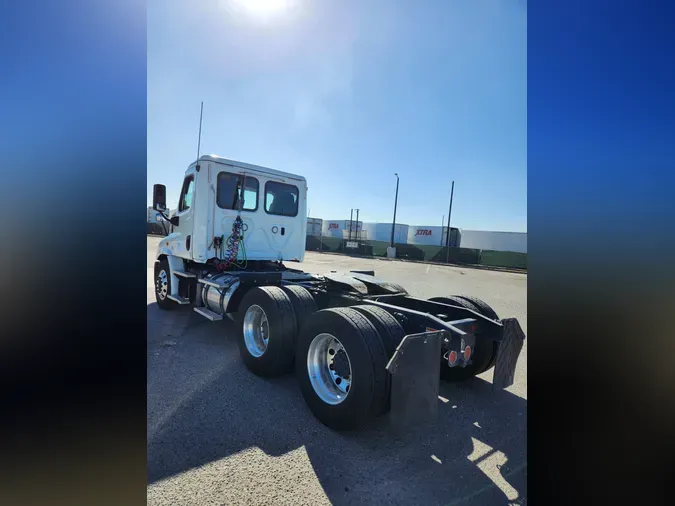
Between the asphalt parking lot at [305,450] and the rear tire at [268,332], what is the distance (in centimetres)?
20

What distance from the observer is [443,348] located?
125 inches

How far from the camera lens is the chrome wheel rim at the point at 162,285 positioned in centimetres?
739

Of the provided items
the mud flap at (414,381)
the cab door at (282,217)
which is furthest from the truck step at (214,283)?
the mud flap at (414,381)

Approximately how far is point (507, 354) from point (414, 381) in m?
1.16

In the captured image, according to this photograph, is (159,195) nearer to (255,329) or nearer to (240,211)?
(240,211)

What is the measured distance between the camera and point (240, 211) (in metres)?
6.27

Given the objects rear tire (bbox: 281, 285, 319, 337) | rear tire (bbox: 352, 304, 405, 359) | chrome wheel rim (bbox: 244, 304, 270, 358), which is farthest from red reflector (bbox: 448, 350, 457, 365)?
chrome wheel rim (bbox: 244, 304, 270, 358)

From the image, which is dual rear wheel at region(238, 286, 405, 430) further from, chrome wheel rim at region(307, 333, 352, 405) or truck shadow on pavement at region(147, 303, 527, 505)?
truck shadow on pavement at region(147, 303, 527, 505)

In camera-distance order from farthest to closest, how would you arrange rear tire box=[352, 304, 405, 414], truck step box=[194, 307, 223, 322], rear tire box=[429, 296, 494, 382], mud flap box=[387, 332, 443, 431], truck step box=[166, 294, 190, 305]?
truck step box=[166, 294, 190, 305] < truck step box=[194, 307, 223, 322] < rear tire box=[429, 296, 494, 382] < rear tire box=[352, 304, 405, 414] < mud flap box=[387, 332, 443, 431]

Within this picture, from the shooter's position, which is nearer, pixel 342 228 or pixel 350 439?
pixel 350 439

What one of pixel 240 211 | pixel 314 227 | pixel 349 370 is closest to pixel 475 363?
pixel 349 370

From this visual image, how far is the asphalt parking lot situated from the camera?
234 cm
